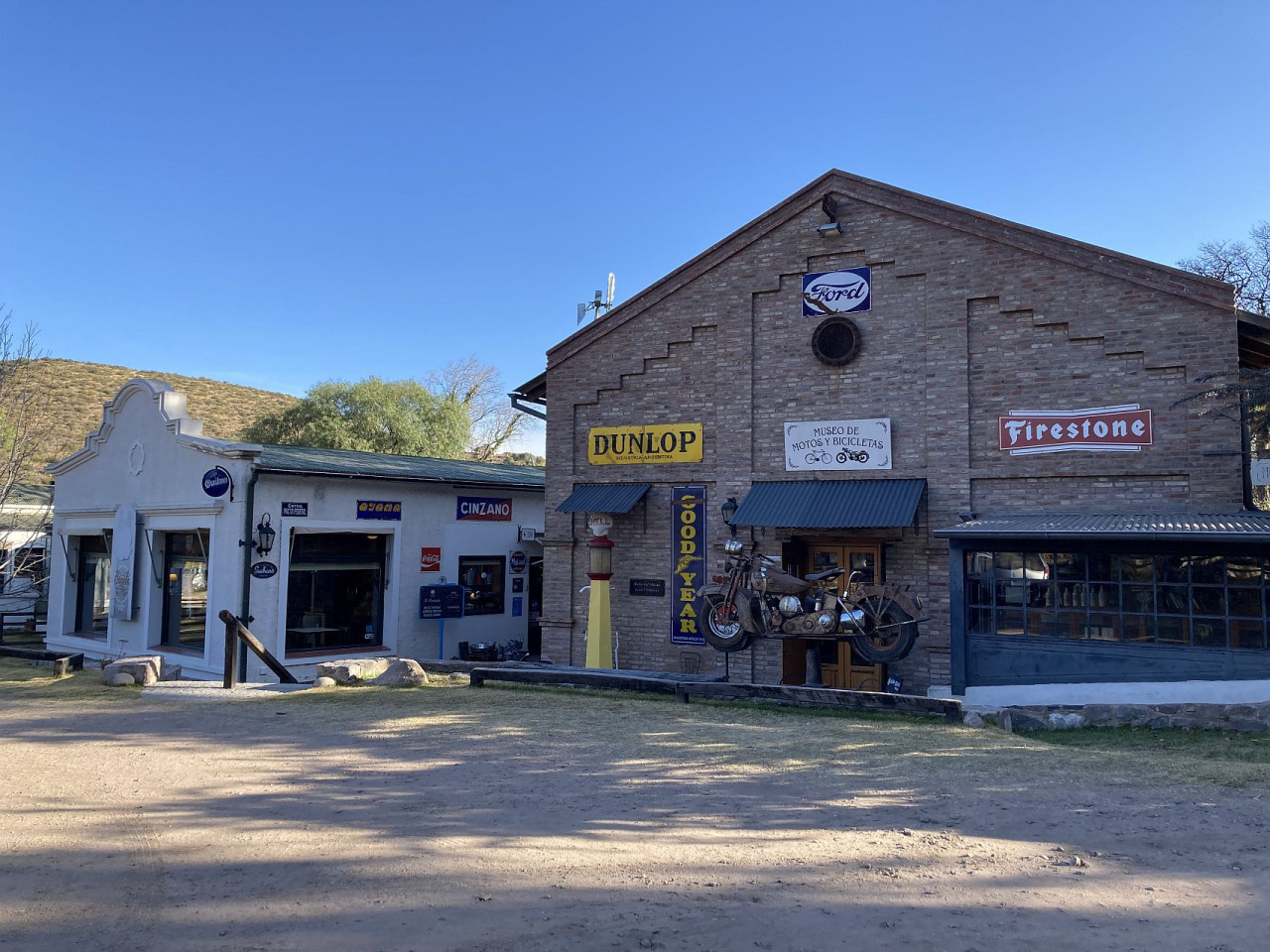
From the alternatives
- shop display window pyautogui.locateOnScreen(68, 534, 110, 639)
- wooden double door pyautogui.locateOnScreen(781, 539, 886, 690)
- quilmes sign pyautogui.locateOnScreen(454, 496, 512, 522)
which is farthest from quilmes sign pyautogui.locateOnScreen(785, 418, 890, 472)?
shop display window pyautogui.locateOnScreen(68, 534, 110, 639)

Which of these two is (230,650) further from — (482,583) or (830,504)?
(830,504)

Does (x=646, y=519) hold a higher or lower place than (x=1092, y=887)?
higher

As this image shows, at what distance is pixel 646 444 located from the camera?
15.3 m

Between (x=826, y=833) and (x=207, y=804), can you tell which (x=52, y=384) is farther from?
(x=826, y=833)

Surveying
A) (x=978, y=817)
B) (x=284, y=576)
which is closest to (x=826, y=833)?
(x=978, y=817)

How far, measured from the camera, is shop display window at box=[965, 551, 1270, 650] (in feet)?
33.6

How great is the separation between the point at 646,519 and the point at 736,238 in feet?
15.5

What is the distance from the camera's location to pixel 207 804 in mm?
7008

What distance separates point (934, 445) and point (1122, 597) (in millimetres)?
3181

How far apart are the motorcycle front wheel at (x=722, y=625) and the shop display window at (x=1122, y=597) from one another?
3.04 m

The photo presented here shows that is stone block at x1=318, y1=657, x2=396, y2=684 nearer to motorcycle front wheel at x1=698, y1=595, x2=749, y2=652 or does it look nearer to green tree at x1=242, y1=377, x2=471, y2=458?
motorcycle front wheel at x1=698, y1=595, x2=749, y2=652

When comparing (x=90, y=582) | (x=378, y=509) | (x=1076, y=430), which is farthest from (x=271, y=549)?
(x=1076, y=430)

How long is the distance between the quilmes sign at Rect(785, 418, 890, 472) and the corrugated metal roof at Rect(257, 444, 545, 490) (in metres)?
7.67

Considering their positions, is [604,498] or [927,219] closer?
[927,219]
